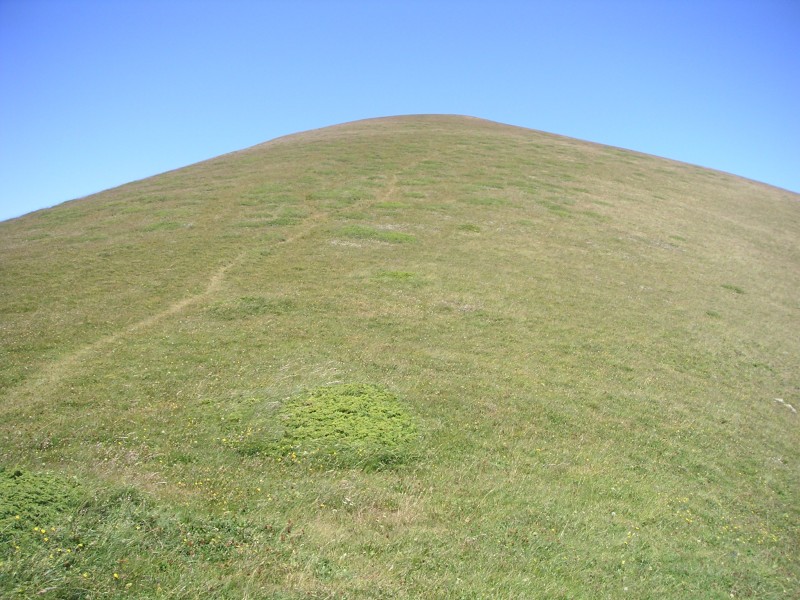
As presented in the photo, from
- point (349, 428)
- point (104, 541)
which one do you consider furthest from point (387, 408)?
point (104, 541)

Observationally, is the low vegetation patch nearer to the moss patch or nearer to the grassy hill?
the grassy hill

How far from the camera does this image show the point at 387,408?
11695 mm

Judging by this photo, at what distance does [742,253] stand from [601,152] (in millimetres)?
28061

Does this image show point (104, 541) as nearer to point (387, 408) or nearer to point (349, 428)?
point (349, 428)

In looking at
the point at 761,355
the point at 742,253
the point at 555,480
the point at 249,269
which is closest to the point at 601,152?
the point at 742,253

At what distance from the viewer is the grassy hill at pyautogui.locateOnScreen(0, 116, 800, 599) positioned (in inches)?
284

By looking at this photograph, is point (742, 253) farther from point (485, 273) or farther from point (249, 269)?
point (249, 269)

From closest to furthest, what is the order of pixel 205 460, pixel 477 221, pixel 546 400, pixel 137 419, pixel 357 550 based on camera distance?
pixel 357 550
pixel 205 460
pixel 137 419
pixel 546 400
pixel 477 221

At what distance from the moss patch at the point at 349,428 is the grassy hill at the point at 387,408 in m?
0.06

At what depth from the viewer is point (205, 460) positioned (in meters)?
9.48

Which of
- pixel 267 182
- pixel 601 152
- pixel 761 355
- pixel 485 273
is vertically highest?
pixel 601 152

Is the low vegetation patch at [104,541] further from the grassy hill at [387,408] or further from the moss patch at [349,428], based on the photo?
the moss patch at [349,428]

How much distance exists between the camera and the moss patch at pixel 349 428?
991 centimetres

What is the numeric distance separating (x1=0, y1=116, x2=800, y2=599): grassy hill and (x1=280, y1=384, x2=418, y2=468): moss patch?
0.06m
